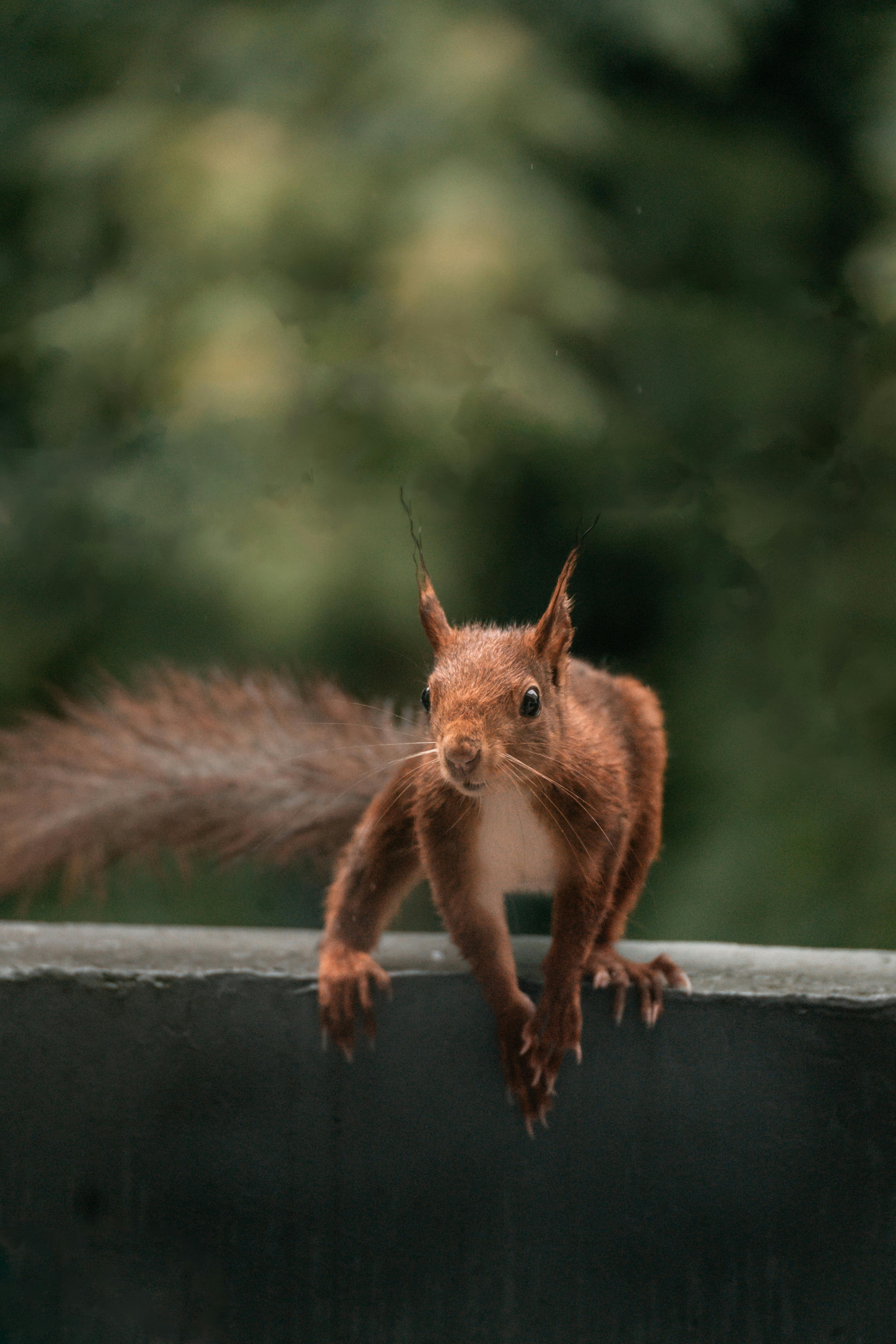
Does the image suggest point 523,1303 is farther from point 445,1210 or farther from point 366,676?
point 366,676

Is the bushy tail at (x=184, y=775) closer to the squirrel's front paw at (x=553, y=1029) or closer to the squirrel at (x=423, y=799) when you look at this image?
the squirrel at (x=423, y=799)

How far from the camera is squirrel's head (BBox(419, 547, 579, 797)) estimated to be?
773 millimetres

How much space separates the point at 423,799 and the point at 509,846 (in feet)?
0.22

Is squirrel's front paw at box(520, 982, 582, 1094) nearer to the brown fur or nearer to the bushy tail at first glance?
the brown fur

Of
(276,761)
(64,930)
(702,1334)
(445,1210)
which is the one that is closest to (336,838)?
(276,761)

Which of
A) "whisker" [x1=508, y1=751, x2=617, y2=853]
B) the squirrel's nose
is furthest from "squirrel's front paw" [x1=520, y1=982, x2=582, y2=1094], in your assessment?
the squirrel's nose

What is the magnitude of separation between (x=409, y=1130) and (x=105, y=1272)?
23cm

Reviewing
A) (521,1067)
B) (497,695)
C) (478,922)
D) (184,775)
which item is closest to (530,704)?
(497,695)

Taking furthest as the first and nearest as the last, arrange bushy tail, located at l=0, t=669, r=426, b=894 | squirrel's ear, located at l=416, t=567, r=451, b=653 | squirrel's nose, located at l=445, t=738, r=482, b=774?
1. bushy tail, located at l=0, t=669, r=426, b=894
2. squirrel's ear, located at l=416, t=567, r=451, b=653
3. squirrel's nose, located at l=445, t=738, r=482, b=774

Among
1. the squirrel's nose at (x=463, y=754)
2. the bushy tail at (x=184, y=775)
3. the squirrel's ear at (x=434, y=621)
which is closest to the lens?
the squirrel's nose at (x=463, y=754)

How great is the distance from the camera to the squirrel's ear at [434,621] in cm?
87

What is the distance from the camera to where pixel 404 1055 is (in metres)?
0.96

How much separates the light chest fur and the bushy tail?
0.33 m

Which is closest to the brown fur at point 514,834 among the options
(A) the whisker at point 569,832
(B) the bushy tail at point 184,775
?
(A) the whisker at point 569,832
